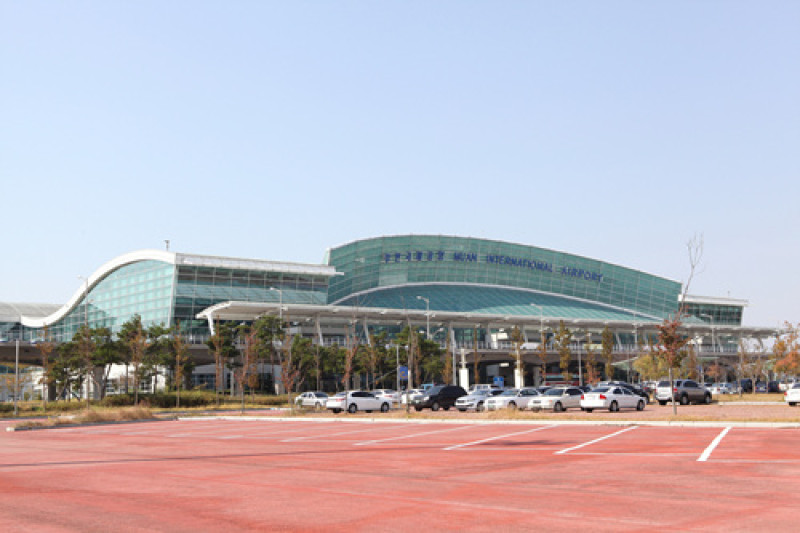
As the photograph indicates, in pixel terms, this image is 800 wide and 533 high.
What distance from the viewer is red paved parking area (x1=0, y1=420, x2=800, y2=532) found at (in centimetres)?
1050

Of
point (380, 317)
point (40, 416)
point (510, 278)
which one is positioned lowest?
point (40, 416)

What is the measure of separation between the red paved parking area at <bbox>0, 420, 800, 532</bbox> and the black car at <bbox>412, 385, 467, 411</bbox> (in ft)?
83.3

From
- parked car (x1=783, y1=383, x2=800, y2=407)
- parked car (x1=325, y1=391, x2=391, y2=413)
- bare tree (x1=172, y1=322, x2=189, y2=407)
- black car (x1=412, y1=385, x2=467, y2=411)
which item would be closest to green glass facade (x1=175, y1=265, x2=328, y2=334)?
bare tree (x1=172, y1=322, x2=189, y2=407)

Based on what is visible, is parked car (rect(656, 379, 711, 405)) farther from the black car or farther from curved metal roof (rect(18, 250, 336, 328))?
curved metal roof (rect(18, 250, 336, 328))

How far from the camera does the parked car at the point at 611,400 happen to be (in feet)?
137

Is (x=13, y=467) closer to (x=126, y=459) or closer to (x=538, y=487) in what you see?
(x=126, y=459)

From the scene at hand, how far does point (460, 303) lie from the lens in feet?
369

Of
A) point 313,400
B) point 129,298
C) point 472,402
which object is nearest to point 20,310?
point 129,298

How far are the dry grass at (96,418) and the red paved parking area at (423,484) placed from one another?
702 inches

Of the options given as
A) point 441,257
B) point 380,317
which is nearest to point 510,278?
point 441,257

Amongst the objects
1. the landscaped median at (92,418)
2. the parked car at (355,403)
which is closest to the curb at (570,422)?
the parked car at (355,403)

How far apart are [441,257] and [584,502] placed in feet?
362

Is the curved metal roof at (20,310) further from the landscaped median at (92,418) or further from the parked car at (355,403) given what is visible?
the parked car at (355,403)

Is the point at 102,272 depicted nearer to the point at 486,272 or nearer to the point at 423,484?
the point at 486,272
